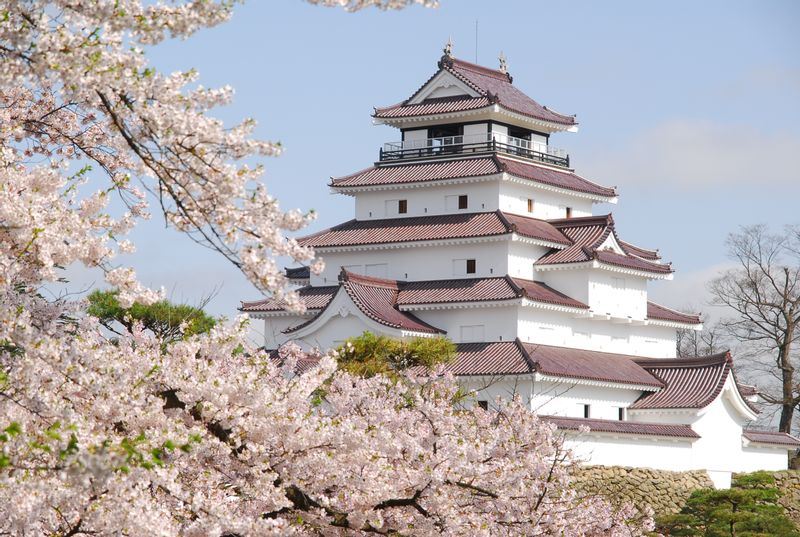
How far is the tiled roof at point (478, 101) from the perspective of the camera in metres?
51.0

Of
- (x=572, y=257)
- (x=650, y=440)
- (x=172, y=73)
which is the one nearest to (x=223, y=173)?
(x=172, y=73)

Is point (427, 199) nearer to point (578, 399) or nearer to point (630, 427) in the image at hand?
point (578, 399)

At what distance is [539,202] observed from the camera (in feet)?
169

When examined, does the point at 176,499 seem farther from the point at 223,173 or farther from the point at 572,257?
the point at 572,257

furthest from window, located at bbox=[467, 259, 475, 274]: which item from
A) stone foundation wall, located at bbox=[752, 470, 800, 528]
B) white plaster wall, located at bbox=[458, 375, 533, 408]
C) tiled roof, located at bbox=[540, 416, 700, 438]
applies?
stone foundation wall, located at bbox=[752, 470, 800, 528]

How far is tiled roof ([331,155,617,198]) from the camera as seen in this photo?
4916 cm

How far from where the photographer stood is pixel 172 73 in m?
9.38

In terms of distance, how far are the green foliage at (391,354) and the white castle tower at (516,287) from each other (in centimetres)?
142

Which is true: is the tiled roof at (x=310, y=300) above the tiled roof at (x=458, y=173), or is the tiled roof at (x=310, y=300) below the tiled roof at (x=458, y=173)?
below

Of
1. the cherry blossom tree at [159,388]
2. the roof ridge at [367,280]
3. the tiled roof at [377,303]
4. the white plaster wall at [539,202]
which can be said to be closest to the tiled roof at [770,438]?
the white plaster wall at [539,202]

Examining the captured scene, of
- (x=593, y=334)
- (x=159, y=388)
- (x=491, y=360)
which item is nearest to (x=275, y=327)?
(x=491, y=360)

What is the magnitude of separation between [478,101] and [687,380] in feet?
44.3

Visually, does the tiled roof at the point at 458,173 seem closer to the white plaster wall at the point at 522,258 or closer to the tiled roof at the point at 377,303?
the white plaster wall at the point at 522,258

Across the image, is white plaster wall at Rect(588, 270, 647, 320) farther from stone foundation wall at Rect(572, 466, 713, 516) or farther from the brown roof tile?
stone foundation wall at Rect(572, 466, 713, 516)
